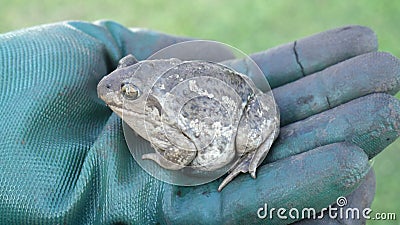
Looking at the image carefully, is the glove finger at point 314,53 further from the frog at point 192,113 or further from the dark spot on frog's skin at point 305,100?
the frog at point 192,113

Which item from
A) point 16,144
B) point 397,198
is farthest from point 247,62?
point 397,198

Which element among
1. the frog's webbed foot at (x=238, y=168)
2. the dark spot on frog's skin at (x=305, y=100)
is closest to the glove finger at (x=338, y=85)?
the dark spot on frog's skin at (x=305, y=100)

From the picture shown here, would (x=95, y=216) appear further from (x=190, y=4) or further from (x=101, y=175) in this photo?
(x=190, y=4)

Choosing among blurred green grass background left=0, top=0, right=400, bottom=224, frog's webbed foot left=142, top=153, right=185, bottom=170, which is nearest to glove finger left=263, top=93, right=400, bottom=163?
frog's webbed foot left=142, top=153, right=185, bottom=170

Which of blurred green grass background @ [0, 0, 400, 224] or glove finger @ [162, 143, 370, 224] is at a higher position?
glove finger @ [162, 143, 370, 224]

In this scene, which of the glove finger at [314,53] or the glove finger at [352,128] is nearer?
the glove finger at [352,128]

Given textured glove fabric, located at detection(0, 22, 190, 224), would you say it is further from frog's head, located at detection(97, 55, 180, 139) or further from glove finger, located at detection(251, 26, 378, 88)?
glove finger, located at detection(251, 26, 378, 88)
